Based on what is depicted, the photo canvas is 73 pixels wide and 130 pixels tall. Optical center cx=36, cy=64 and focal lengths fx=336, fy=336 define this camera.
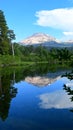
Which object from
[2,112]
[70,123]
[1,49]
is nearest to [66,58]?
[70,123]

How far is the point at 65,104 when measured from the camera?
63.4 feet

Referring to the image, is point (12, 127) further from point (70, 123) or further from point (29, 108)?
point (29, 108)

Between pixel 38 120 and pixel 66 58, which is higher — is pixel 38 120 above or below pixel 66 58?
below

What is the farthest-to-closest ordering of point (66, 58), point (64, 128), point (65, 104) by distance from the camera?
point (65, 104) → point (64, 128) → point (66, 58)

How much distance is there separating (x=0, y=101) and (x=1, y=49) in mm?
75806

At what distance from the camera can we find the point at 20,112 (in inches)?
651

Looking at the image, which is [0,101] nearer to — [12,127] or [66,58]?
[12,127]

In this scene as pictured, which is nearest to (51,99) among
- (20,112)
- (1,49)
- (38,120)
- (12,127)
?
(20,112)

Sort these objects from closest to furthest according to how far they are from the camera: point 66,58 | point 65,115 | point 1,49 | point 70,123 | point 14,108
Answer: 1. point 66,58
2. point 70,123
3. point 65,115
4. point 14,108
5. point 1,49

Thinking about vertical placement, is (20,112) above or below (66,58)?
below

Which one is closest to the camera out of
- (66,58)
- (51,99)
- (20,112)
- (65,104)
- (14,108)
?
(66,58)

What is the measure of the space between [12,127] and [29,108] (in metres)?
4.80

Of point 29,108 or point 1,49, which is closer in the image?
point 29,108

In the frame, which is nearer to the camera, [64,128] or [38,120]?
[64,128]
